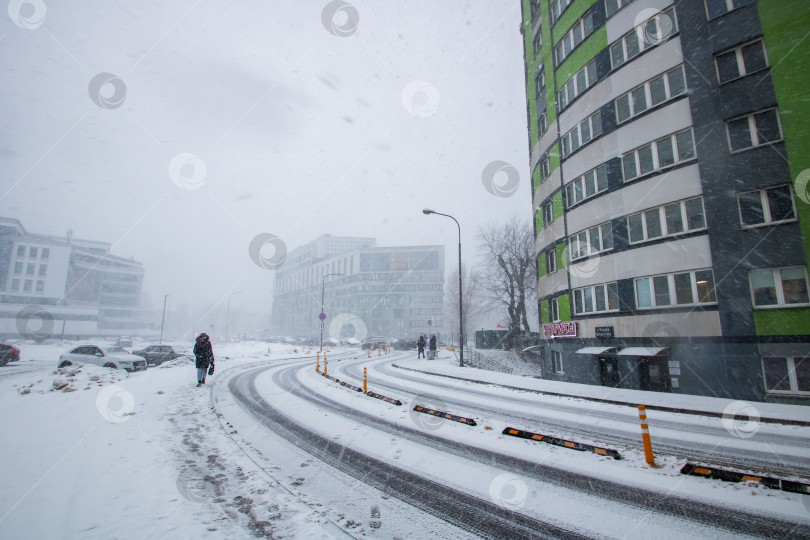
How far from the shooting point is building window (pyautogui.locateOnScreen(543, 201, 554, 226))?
2312cm

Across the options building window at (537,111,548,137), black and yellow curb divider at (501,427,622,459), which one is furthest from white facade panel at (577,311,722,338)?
building window at (537,111,548,137)

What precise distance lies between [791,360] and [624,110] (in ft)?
39.6

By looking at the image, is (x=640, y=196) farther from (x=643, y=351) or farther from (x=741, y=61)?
(x=643, y=351)

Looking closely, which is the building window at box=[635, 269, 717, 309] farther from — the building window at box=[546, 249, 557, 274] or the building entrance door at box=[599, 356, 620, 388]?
the building window at box=[546, 249, 557, 274]

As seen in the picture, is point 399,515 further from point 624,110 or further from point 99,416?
point 624,110

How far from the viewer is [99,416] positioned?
8.08 metres

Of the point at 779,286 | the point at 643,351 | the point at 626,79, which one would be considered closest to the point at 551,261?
the point at 643,351

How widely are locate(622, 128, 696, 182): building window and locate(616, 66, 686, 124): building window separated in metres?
1.69

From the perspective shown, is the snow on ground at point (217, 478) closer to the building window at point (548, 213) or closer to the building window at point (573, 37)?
the building window at point (548, 213)

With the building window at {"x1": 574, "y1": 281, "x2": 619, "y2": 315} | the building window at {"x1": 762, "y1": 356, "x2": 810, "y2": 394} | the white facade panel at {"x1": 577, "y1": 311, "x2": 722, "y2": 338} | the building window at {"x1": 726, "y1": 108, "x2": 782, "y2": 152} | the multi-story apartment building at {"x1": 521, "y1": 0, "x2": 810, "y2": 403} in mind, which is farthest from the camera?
the building window at {"x1": 574, "y1": 281, "x2": 619, "y2": 315}

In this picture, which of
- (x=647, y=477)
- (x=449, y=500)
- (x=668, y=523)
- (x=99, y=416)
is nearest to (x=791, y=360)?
(x=647, y=477)

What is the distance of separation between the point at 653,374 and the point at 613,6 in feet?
58.9

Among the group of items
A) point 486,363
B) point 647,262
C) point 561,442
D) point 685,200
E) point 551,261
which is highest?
point 685,200

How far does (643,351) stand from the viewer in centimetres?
1515
